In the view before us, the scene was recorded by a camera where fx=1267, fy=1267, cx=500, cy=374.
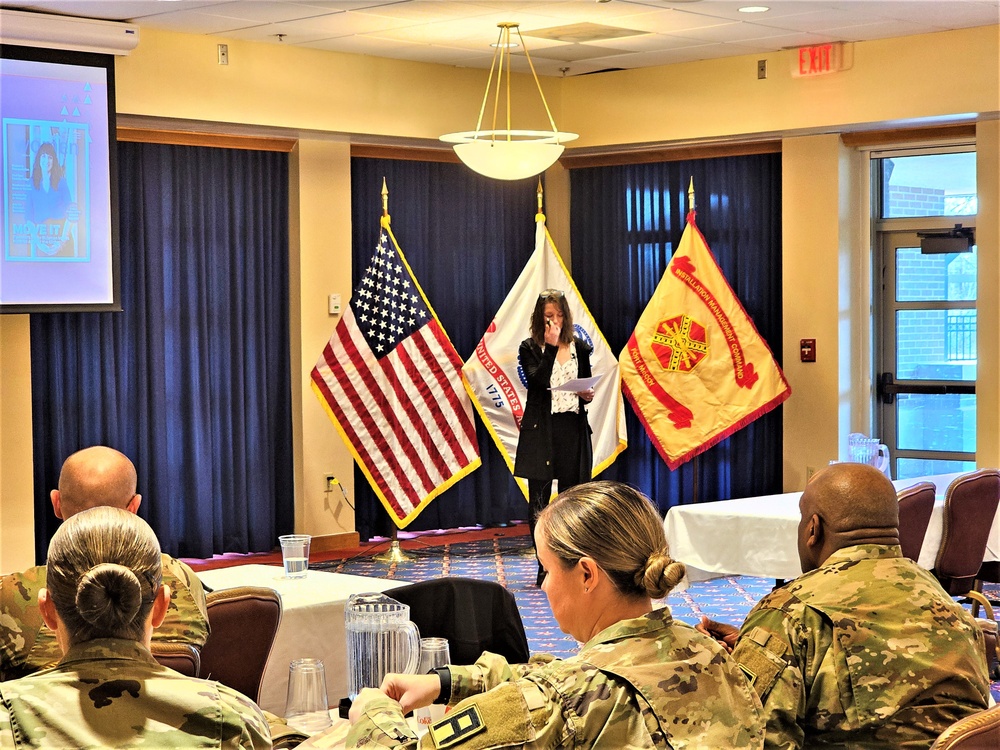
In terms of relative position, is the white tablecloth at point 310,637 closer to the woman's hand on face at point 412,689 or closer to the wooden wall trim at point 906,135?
the woman's hand on face at point 412,689

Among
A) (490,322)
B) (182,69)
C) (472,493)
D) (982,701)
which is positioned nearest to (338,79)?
(182,69)

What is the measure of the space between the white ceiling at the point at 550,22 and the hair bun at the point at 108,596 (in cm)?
537

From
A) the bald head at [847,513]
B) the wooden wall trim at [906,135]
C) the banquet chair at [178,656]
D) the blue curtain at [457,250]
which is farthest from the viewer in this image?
the blue curtain at [457,250]

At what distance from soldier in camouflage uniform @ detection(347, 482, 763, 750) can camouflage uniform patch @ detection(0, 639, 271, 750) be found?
257mm

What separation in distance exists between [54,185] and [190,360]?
144 cm

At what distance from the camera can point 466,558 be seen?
26.8 feet

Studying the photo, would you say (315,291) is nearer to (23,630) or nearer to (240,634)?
(240,634)

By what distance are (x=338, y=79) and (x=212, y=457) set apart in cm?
258

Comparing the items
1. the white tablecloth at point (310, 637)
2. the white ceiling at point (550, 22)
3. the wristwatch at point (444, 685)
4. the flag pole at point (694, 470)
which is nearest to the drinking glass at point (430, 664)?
the wristwatch at point (444, 685)

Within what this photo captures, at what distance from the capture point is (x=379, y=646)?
242 cm

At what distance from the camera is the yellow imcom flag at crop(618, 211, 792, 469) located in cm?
855

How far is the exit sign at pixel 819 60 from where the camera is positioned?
8.12 meters

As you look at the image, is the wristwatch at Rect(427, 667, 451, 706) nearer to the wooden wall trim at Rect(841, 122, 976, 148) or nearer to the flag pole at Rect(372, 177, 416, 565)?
the flag pole at Rect(372, 177, 416, 565)

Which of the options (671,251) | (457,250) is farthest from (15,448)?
(671,251)
